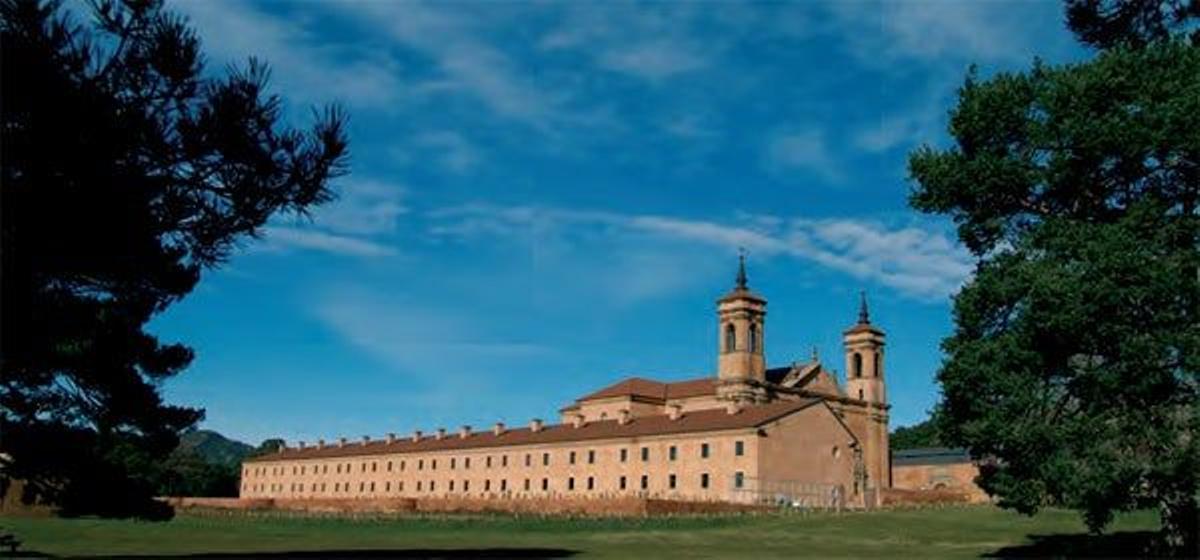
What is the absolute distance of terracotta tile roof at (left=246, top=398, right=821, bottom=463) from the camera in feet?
239

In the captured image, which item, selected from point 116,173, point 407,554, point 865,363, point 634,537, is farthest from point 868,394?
point 116,173

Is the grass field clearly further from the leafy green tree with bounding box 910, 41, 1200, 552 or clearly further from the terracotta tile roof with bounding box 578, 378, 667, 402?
the terracotta tile roof with bounding box 578, 378, 667, 402

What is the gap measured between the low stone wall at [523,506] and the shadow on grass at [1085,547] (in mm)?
22177

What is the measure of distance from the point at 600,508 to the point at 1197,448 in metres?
37.7

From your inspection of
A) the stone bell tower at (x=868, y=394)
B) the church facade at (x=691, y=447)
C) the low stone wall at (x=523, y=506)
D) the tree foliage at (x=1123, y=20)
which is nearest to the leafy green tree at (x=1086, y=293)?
the tree foliage at (x=1123, y=20)

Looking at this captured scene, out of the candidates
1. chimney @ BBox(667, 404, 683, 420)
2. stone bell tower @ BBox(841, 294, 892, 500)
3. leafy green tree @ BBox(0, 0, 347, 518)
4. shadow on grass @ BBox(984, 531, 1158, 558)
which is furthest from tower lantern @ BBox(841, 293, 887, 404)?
leafy green tree @ BBox(0, 0, 347, 518)

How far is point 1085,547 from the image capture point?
2941cm

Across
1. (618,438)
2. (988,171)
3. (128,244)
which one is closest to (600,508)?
(618,438)

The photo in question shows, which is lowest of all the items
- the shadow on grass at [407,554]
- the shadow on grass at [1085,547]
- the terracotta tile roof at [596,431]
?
the shadow on grass at [407,554]

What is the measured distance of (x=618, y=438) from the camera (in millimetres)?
78250

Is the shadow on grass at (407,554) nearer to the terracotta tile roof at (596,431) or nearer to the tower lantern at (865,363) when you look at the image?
the terracotta tile roof at (596,431)

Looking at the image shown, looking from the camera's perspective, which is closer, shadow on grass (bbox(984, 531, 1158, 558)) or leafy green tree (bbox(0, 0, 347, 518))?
leafy green tree (bbox(0, 0, 347, 518))

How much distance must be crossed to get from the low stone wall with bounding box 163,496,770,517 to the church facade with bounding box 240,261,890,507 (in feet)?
25.1

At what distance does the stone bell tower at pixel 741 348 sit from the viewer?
86062mm
